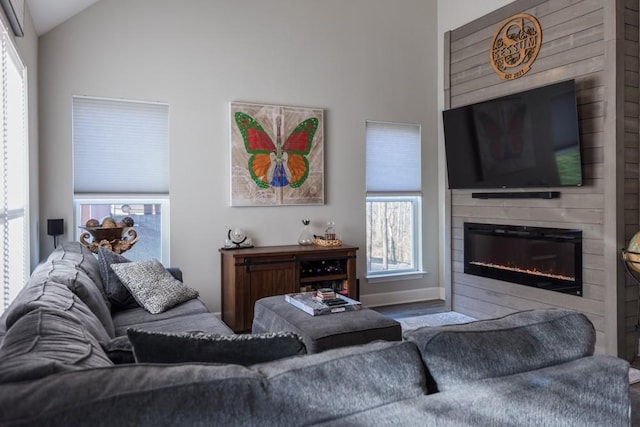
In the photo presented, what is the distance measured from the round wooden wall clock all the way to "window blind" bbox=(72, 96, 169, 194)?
3.21m

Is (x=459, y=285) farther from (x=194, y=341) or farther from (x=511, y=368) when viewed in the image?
(x=194, y=341)

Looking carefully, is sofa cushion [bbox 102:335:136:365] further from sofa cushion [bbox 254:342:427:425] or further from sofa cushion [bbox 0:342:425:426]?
A: sofa cushion [bbox 254:342:427:425]

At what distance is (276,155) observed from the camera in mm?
4637

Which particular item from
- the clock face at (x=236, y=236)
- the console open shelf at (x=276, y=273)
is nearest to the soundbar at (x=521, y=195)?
the console open shelf at (x=276, y=273)

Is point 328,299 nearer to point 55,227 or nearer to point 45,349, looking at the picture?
point 45,349

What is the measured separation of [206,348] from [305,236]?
352 centimetres

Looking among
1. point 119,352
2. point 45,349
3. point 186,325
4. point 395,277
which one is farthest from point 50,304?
point 395,277

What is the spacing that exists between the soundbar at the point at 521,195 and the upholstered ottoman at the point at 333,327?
198 centimetres

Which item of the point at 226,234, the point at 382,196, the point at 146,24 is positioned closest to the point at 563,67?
the point at 382,196

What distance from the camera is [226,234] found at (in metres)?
4.45

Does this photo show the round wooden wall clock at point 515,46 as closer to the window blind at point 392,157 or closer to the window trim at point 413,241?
the window blind at point 392,157

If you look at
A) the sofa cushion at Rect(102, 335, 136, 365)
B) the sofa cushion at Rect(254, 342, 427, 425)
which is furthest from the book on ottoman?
the sofa cushion at Rect(254, 342, 427, 425)

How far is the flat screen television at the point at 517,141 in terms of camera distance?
11.8 feet

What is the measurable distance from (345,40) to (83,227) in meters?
3.28
